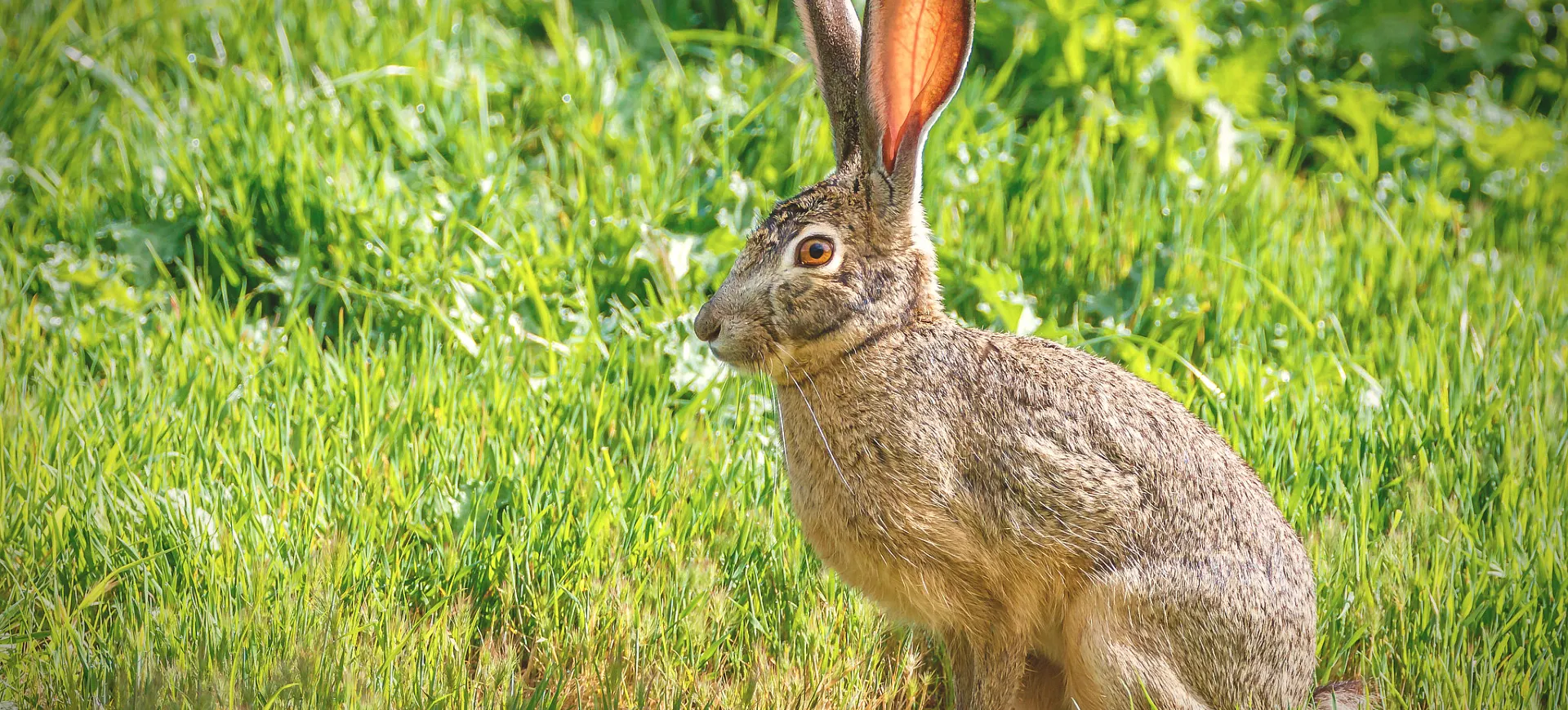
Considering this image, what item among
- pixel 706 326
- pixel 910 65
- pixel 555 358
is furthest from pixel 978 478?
pixel 555 358

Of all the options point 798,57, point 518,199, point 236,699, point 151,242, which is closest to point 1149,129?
point 798,57

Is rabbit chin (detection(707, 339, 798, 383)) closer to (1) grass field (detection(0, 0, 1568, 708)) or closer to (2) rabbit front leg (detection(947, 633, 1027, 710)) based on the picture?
(1) grass field (detection(0, 0, 1568, 708))

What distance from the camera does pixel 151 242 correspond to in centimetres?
447

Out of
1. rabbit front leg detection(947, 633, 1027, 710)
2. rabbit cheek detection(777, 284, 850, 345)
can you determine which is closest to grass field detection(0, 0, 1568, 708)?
rabbit front leg detection(947, 633, 1027, 710)

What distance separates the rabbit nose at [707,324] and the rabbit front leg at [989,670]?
85cm

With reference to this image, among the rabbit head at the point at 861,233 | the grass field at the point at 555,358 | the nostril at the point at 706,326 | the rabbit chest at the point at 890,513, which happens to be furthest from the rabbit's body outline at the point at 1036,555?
the grass field at the point at 555,358

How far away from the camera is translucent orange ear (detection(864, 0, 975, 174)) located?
9.77 ft

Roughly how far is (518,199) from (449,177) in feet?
1.16

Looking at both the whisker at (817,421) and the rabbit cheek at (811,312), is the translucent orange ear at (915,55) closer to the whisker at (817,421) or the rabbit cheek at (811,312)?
the rabbit cheek at (811,312)

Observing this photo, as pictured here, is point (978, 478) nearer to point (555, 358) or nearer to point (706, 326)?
point (706, 326)

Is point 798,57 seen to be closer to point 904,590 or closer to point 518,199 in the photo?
point 518,199

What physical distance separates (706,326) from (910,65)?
71cm

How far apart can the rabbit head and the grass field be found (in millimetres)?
672

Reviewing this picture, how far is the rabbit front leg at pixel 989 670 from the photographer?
3.05 metres
